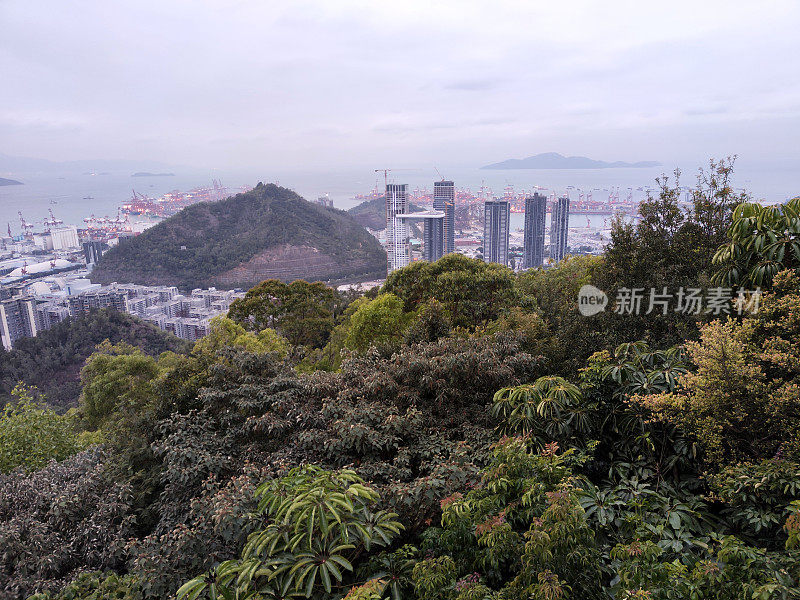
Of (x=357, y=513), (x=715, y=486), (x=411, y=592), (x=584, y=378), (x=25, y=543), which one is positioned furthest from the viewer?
(x=584, y=378)

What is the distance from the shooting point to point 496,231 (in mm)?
41188

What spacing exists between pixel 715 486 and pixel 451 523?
1.90 m

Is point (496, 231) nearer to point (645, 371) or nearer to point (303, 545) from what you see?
point (645, 371)

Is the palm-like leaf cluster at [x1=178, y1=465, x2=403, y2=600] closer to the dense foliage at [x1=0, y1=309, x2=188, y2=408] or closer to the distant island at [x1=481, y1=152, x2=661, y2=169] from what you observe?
the dense foliage at [x1=0, y1=309, x2=188, y2=408]

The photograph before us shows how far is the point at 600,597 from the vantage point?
2174 millimetres

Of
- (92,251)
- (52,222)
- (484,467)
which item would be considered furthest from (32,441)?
(52,222)

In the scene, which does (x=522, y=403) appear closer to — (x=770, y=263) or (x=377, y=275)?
(x=770, y=263)

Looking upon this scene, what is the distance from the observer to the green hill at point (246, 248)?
45.2 m

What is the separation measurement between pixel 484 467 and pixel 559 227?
118ft

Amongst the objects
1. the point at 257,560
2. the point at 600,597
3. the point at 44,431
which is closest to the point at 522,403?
the point at 600,597

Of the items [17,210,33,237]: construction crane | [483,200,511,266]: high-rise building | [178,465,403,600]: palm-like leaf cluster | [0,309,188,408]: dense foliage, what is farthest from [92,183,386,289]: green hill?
[178,465,403,600]: palm-like leaf cluster

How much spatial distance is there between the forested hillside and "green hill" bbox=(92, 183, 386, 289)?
130ft

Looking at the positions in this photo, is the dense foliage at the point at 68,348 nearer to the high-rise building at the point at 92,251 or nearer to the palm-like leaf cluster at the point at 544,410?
the palm-like leaf cluster at the point at 544,410

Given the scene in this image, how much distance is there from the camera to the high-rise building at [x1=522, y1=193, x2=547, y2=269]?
3953cm
